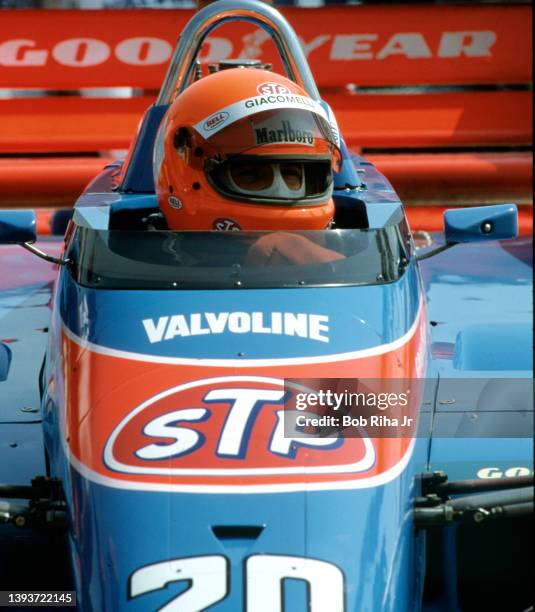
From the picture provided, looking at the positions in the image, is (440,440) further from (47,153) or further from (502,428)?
(47,153)

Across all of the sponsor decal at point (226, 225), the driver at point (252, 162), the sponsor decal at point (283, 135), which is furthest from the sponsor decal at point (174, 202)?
the sponsor decal at point (283, 135)

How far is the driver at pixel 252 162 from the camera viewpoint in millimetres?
3955

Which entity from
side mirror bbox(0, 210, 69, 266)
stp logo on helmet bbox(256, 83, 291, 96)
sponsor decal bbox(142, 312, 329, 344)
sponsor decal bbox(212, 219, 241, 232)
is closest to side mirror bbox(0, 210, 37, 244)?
side mirror bbox(0, 210, 69, 266)

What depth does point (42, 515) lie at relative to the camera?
3.33 metres

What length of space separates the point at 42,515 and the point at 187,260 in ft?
3.00

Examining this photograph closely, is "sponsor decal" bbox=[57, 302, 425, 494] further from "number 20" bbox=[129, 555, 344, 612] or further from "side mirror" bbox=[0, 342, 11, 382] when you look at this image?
"side mirror" bbox=[0, 342, 11, 382]

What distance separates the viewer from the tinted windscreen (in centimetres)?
370

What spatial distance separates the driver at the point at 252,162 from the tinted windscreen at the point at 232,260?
0.11ft

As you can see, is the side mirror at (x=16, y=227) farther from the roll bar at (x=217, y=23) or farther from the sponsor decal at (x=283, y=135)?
the roll bar at (x=217, y=23)

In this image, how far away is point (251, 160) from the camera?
13.0ft

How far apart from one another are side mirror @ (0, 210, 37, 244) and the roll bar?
149 cm

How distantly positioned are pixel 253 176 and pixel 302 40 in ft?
15.3

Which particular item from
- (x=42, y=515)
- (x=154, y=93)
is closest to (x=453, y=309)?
(x=42, y=515)

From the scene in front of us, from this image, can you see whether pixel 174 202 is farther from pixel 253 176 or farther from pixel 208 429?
pixel 208 429
